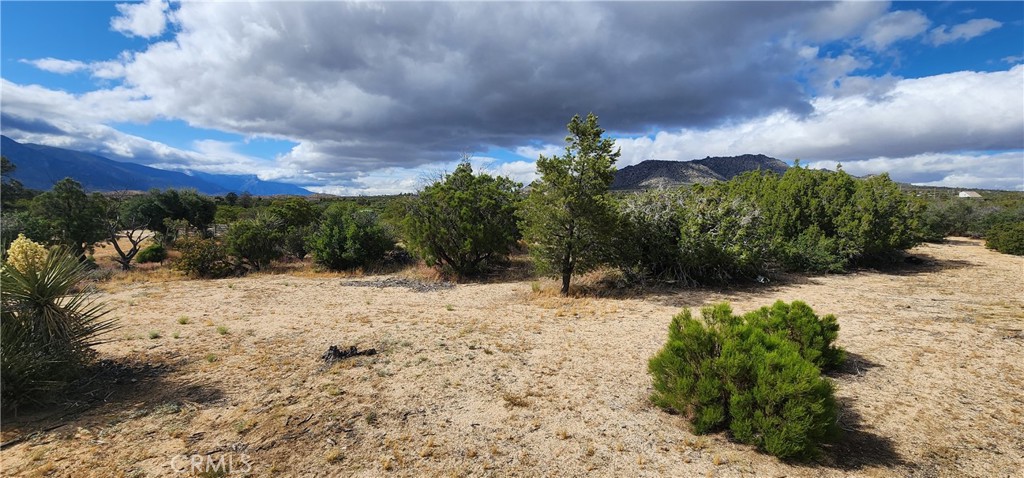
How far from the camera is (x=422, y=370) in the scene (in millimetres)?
5816

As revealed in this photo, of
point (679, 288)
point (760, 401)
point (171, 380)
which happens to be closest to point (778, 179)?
point (679, 288)

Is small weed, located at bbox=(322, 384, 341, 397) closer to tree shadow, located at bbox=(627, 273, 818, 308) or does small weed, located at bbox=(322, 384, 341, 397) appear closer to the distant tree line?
the distant tree line

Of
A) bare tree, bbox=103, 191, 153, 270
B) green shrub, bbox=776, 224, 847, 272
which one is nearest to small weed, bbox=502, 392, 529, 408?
green shrub, bbox=776, 224, 847, 272

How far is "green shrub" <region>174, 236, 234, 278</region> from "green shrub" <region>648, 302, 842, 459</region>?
1751 cm

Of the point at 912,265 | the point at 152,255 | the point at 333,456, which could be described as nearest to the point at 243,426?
the point at 333,456

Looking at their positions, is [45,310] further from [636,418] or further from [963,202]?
[963,202]

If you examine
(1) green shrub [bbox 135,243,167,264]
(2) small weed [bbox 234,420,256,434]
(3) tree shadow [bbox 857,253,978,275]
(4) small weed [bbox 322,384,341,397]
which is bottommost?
(3) tree shadow [bbox 857,253,978,275]

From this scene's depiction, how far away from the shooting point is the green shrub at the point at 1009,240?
17.5 m

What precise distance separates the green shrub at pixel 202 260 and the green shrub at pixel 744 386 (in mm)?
17514

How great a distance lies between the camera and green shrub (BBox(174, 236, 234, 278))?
1546 cm

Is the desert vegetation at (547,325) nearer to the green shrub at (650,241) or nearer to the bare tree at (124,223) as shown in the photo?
the green shrub at (650,241)

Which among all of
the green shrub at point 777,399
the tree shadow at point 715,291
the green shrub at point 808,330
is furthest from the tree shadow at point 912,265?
the green shrub at point 777,399

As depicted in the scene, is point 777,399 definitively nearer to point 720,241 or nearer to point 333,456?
point 333,456

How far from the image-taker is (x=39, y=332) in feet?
15.7
